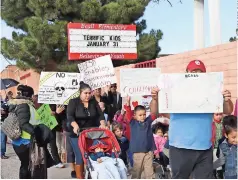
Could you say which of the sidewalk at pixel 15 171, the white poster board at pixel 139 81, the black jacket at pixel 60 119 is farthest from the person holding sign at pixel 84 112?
the black jacket at pixel 60 119

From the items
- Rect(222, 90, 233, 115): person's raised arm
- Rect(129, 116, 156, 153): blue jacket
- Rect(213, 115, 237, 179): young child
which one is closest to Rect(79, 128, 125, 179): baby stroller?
Rect(129, 116, 156, 153): blue jacket

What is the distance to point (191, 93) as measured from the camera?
15.5ft

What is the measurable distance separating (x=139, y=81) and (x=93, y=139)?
1.21 m

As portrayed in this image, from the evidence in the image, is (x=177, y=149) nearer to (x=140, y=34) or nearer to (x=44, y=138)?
(x=44, y=138)

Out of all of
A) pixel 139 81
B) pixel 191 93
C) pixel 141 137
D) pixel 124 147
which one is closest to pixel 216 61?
pixel 139 81

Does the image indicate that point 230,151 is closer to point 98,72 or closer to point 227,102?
point 227,102

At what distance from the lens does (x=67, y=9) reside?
80.8 feet

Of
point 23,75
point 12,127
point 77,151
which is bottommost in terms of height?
point 77,151

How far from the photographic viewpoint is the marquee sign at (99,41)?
37.0 ft

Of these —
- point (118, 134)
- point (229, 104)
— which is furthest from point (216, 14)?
point (229, 104)

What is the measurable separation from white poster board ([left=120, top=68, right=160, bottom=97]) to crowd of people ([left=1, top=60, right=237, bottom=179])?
0.36 meters

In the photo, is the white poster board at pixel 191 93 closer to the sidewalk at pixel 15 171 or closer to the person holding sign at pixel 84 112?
the person holding sign at pixel 84 112

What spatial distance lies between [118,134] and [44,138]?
63.2 inches

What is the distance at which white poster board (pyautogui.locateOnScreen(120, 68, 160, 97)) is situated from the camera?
268 inches
